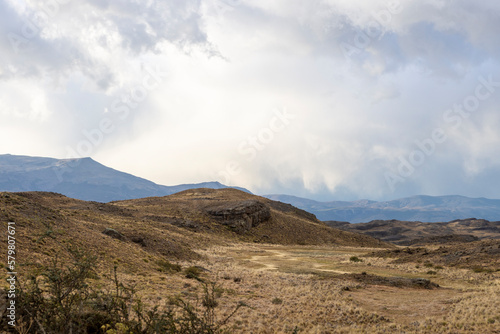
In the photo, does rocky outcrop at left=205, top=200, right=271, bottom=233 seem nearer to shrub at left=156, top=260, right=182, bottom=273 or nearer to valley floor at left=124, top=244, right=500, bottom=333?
shrub at left=156, top=260, right=182, bottom=273

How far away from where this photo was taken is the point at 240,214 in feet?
292

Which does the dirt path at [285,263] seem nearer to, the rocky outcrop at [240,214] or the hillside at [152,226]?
the hillside at [152,226]

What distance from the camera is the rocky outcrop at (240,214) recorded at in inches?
3378

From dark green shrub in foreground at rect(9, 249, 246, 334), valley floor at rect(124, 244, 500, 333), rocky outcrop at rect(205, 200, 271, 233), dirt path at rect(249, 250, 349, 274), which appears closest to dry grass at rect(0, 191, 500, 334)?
valley floor at rect(124, 244, 500, 333)

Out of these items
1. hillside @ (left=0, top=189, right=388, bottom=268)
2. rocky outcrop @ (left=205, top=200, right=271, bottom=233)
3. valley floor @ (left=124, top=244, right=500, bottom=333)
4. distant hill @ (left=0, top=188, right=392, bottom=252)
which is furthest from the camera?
rocky outcrop @ (left=205, top=200, right=271, bottom=233)

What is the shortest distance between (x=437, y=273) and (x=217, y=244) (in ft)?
134


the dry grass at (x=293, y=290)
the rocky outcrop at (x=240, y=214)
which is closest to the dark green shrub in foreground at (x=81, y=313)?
the dry grass at (x=293, y=290)

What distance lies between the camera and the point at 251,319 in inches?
655

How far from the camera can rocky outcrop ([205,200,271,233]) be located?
282ft

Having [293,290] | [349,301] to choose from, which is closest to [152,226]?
[293,290]

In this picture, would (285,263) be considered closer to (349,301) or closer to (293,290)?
(293,290)

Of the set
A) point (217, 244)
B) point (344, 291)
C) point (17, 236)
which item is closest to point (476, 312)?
point (344, 291)

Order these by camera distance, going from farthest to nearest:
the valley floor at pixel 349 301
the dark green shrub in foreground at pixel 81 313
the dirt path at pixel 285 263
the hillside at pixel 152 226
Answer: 1. the dirt path at pixel 285 263
2. the hillside at pixel 152 226
3. the valley floor at pixel 349 301
4. the dark green shrub in foreground at pixel 81 313

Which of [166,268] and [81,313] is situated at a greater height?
[81,313]
